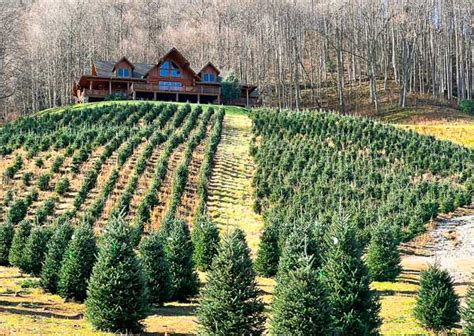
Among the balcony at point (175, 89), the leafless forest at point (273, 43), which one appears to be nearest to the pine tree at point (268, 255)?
the balcony at point (175, 89)

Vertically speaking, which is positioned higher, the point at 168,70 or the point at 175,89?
the point at 168,70

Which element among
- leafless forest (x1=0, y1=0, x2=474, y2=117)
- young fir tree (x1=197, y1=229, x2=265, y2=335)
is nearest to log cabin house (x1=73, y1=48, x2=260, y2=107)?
leafless forest (x1=0, y1=0, x2=474, y2=117)

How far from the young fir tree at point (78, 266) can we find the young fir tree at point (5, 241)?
24.6 feet

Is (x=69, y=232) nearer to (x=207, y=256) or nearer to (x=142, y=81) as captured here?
(x=207, y=256)

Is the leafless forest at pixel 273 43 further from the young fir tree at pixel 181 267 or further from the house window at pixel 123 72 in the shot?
the young fir tree at pixel 181 267

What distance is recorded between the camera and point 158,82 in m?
58.3

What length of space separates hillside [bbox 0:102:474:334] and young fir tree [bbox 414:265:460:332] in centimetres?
303

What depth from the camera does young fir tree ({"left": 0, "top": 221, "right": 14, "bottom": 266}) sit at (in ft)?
67.3

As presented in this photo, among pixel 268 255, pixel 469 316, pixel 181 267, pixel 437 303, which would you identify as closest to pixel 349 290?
pixel 469 316

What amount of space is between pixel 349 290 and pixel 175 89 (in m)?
48.1

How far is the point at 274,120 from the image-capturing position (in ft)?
140

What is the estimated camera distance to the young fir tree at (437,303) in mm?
12422

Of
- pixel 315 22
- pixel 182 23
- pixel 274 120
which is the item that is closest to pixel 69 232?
pixel 274 120

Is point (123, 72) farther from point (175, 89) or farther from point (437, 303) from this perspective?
point (437, 303)
